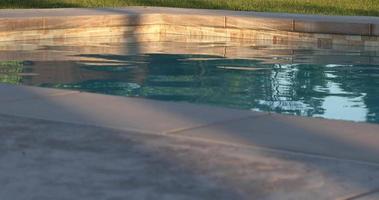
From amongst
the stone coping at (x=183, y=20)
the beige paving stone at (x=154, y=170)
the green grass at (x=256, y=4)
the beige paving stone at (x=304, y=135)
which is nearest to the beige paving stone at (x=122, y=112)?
the beige paving stone at (x=304, y=135)

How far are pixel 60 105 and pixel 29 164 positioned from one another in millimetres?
1912

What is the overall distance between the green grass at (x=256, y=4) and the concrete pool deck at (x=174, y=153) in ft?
36.8

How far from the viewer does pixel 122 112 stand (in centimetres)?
677

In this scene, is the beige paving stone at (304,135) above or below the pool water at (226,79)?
above

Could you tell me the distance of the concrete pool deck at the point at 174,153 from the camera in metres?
4.66

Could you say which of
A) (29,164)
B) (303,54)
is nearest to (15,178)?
(29,164)

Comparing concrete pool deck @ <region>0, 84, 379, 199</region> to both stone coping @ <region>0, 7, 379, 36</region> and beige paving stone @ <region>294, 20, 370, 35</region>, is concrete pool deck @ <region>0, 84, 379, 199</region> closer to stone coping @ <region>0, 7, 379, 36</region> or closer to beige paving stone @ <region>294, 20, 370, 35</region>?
stone coping @ <region>0, 7, 379, 36</region>

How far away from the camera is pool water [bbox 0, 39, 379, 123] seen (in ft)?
30.8

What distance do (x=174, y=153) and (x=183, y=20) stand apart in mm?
10466

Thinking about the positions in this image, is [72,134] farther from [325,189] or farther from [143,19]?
[143,19]

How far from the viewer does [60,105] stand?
277 inches

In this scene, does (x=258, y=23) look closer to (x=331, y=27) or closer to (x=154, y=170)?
(x=331, y=27)

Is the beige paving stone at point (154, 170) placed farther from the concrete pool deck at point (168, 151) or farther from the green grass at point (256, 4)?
the green grass at point (256, 4)

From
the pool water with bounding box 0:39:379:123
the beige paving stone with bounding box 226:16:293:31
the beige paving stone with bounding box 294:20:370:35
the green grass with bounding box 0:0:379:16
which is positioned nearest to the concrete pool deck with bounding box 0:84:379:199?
the pool water with bounding box 0:39:379:123
